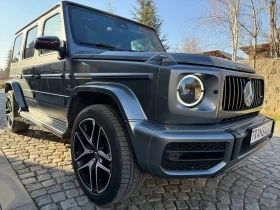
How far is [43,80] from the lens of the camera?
3021 mm

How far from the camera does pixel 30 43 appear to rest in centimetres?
375

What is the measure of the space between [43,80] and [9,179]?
4.40 ft

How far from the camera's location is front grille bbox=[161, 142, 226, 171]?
1.44 m

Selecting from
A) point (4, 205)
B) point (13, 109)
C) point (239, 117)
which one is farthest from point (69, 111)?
point (13, 109)

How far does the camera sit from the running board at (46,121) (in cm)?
252

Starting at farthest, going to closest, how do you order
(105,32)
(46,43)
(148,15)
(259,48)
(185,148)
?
(148,15)
(259,48)
(105,32)
(46,43)
(185,148)

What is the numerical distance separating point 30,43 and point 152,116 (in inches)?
126

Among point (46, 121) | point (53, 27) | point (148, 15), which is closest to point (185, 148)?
point (46, 121)

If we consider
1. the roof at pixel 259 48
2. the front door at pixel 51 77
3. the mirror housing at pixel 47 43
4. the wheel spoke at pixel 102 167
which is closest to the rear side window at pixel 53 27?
the front door at pixel 51 77

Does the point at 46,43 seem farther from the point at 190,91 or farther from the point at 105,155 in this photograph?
the point at 190,91

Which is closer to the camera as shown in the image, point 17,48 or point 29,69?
point 29,69

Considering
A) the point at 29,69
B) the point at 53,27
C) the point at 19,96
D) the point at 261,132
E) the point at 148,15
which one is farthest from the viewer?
the point at 148,15

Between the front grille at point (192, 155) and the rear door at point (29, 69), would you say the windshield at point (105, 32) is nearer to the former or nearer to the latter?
the rear door at point (29, 69)

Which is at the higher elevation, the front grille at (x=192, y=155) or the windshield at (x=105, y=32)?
the windshield at (x=105, y=32)
